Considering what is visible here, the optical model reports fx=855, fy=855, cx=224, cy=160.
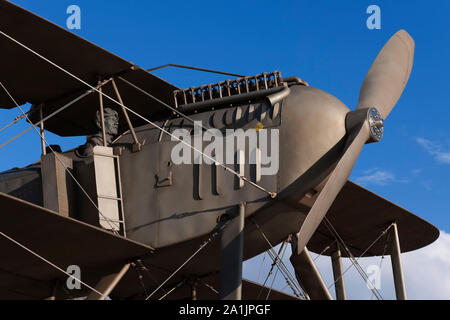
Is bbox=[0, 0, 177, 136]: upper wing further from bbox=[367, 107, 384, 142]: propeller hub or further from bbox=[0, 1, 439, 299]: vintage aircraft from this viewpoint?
bbox=[367, 107, 384, 142]: propeller hub

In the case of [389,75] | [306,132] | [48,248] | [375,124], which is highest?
[389,75]

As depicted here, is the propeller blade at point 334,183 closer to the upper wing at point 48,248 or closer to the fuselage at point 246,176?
the fuselage at point 246,176

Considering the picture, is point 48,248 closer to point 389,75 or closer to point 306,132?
point 306,132

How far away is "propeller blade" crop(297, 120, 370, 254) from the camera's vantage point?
11.7 metres

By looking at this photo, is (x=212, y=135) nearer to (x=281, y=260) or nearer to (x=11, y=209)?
(x=281, y=260)

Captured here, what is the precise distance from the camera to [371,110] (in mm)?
12727

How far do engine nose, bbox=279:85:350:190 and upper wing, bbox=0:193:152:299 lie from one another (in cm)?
248

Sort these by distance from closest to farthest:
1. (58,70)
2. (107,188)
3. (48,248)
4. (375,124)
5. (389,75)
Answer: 1. (48,248)
2. (375,124)
3. (107,188)
4. (58,70)
5. (389,75)

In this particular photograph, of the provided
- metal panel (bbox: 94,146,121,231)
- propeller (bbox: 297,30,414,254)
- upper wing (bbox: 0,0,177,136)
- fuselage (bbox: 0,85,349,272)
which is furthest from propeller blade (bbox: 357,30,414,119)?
metal panel (bbox: 94,146,121,231)

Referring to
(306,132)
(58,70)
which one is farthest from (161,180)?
(58,70)

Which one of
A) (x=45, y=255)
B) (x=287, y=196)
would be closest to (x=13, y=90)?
(x=45, y=255)

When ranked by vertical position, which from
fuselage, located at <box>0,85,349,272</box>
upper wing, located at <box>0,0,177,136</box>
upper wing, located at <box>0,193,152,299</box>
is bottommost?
upper wing, located at <box>0,193,152,299</box>

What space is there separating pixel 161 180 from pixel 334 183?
268 centimetres

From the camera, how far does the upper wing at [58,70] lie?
12508 mm
